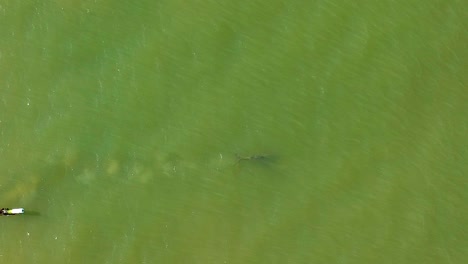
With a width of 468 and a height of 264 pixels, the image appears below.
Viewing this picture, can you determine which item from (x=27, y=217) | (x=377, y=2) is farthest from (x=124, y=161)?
(x=377, y=2)

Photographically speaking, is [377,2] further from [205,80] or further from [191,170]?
[191,170]

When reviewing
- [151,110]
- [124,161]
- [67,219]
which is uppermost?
[151,110]

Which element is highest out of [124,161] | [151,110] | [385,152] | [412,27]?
[412,27]

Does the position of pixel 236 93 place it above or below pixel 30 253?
above

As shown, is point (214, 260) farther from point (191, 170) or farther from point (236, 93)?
point (236, 93)

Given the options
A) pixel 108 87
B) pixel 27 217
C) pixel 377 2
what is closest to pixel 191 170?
pixel 108 87

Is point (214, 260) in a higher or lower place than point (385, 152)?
lower
